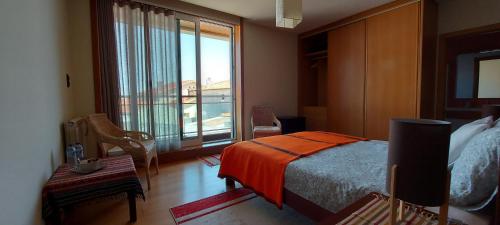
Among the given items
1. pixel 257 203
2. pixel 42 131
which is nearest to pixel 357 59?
pixel 257 203

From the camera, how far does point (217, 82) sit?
4.67 metres

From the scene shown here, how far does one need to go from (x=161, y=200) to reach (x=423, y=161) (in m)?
2.22

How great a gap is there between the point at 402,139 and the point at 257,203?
1665 millimetres

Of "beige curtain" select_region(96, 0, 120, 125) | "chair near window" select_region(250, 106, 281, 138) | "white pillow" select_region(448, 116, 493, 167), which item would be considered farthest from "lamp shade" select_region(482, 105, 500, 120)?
"beige curtain" select_region(96, 0, 120, 125)

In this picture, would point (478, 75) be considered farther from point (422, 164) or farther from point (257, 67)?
point (422, 164)

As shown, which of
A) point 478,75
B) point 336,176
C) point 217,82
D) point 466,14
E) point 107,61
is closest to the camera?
point 336,176

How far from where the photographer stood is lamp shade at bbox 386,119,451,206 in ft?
2.23

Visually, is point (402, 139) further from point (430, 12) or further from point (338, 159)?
point (430, 12)

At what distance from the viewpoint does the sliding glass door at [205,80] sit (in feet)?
12.2

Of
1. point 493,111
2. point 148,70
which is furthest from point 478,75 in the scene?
point 148,70

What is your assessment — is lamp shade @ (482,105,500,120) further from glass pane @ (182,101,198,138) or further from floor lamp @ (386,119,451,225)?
glass pane @ (182,101,198,138)

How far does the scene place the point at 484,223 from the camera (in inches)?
38.1

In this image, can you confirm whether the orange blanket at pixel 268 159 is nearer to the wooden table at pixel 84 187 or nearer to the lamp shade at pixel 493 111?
the wooden table at pixel 84 187

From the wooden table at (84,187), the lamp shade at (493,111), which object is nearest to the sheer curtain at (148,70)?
the wooden table at (84,187)
